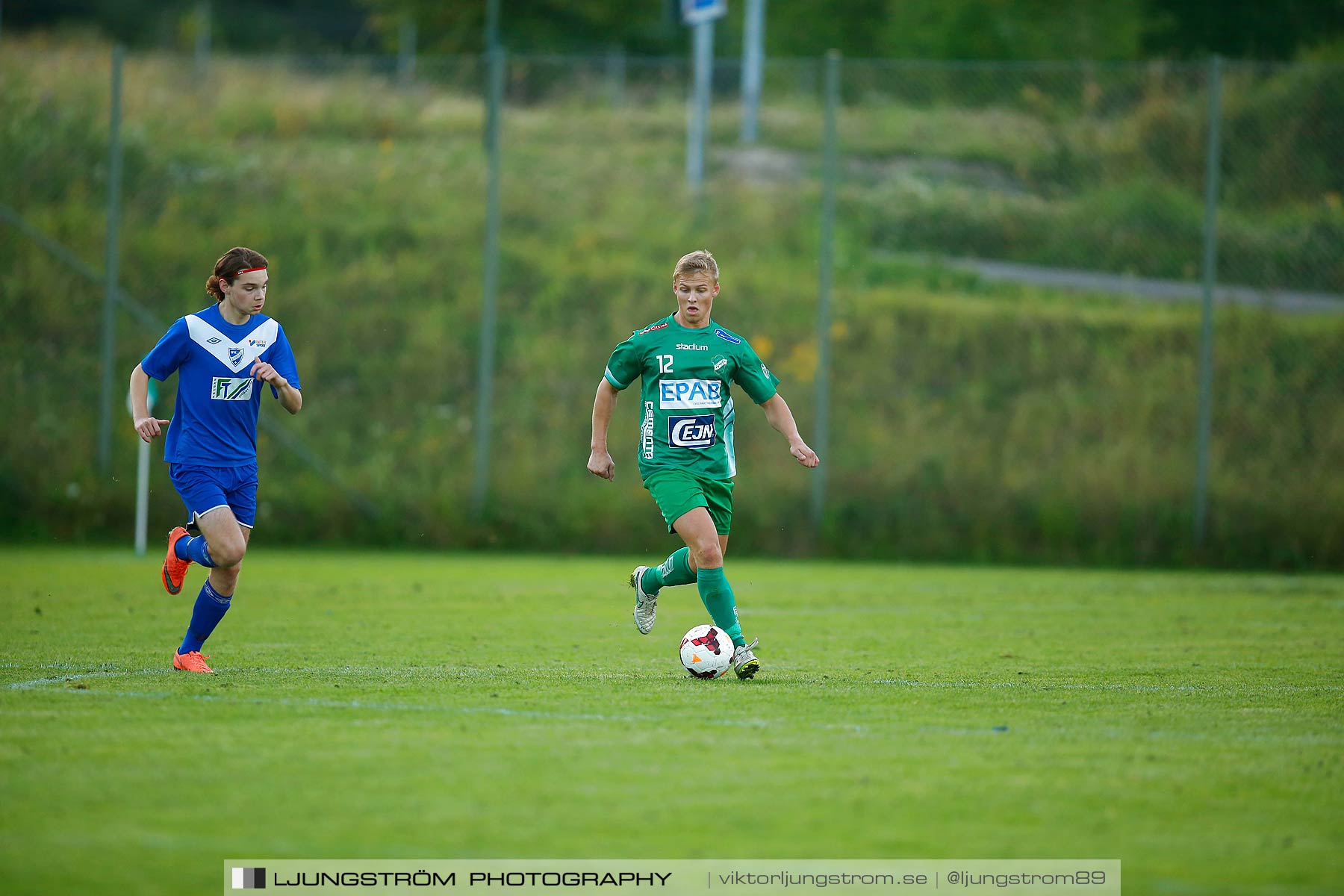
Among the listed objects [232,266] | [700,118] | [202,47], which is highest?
[202,47]

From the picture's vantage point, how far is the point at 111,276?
16422mm

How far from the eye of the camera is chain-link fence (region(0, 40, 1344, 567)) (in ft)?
53.1

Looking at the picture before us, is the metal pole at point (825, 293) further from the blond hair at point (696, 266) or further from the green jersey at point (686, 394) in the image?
the blond hair at point (696, 266)

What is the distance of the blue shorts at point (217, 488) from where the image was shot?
743 cm

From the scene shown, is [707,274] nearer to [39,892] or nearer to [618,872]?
[618,872]

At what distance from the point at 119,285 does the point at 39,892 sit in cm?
1427

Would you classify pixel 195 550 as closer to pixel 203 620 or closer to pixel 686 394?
pixel 203 620

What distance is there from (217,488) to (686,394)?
7.57 ft

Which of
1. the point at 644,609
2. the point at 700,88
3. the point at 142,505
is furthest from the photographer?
the point at 700,88

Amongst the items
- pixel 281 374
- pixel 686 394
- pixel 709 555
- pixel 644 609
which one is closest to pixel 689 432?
pixel 686 394

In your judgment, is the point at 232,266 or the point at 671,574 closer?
the point at 232,266

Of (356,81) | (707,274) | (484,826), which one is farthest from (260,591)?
(356,81)

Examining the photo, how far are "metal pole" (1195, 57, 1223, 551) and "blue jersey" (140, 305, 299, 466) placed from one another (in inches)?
424

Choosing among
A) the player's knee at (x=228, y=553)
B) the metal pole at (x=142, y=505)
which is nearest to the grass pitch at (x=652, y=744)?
the player's knee at (x=228, y=553)
